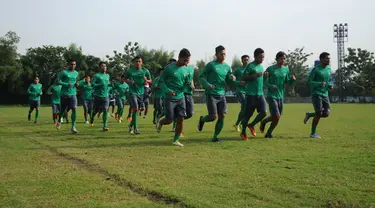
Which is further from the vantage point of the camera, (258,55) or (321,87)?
(321,87)

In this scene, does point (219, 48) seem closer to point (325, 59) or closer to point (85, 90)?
point (325, 59)

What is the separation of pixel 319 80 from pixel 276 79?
47.5 inches

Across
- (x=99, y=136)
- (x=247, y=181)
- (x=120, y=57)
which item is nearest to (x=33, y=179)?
(x=247, y=181)

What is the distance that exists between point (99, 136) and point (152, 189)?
25.2 ft

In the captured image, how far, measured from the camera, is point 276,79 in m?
12.0

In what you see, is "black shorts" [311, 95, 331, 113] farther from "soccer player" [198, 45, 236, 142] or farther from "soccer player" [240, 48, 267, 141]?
"soccer player" [198, 45, 236, 142]

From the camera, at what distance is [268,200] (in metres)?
5.03

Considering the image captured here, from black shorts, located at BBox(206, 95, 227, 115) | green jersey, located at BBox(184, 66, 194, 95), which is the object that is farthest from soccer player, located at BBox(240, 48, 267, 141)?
green jersey, located at BBox(184, 66, 194, 95)

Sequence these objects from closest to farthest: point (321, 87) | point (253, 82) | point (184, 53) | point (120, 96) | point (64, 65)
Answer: point (184, 53)
point (253, 82)
point (321, 87)
point (120, 96)
point (64, 65)

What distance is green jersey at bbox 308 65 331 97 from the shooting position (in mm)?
12023

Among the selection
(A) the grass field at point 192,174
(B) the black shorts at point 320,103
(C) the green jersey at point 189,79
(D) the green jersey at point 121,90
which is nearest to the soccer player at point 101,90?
(A) the grass field at point 192,174

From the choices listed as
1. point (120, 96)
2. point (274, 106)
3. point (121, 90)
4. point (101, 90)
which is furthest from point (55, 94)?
point (274, 106)

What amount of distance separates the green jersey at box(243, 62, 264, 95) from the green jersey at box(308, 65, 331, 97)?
5.12 ft

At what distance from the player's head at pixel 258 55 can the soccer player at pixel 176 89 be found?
6.87 feet
